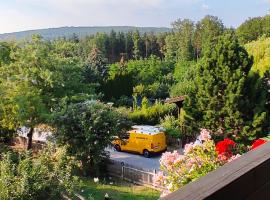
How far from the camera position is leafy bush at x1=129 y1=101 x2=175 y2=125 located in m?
28.9

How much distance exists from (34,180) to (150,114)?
1809cm

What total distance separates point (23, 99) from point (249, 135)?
11.4m

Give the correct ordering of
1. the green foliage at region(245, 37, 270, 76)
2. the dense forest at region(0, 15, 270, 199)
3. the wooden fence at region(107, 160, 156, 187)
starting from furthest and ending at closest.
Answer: the green foliage at region(245, 37, 270, 76) → the dense forest at region(0, 15, 270, 199) → the wooden fence at region(107, 160, 156, 187)

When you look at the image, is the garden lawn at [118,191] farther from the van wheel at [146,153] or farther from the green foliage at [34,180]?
the van wheel at [146,153]

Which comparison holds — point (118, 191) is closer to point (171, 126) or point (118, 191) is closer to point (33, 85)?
point (33, 85)

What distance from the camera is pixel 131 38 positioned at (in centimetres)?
8569

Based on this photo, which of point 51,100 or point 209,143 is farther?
point 51,100

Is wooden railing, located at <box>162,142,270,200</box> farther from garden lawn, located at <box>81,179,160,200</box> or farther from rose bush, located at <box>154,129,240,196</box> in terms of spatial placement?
A: garden lawn, located at <box>81,179,160,200</box>

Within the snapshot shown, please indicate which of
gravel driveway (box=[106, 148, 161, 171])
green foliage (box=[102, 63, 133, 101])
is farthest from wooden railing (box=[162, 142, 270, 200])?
green foliage (box=[102, 63, 133, 101])

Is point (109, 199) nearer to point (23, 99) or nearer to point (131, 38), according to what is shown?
point (23, 99)

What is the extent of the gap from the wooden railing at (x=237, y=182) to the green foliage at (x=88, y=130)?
1683cm

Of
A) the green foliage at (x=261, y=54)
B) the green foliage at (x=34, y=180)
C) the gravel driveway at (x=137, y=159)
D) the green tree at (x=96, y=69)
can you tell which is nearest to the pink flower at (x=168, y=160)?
the green foliage at (x=34, y=180)

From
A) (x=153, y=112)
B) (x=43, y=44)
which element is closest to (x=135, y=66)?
(x=153, y=112)

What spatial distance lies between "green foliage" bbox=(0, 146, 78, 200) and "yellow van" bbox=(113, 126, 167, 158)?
31.6 feet
